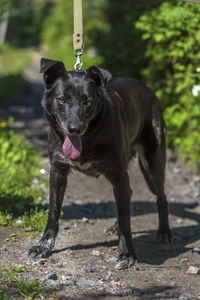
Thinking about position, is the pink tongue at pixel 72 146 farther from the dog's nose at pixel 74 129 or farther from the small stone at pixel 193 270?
the small stone at pixel 193 270

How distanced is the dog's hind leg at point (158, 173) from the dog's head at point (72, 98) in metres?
1.23

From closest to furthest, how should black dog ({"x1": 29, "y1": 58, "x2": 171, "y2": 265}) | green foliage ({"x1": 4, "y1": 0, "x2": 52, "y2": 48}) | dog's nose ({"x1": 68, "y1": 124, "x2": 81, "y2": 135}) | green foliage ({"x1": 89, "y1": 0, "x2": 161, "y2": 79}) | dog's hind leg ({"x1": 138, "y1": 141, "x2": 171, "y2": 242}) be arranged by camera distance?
1. dog's nose ({"x1": 68, "y1": 124, "x2": 81, "y2": 135})
2. black dog ({"x1": 29, "y1": 58, "x2": 171, "y2": 265})
3. dog's hind leg ({"x1": 138, "y1": 141, "x2": 171, "y2": 242})
4. green foliage ({"x1": 89, "y1": 0, "x2": 161, "y2": 79})
5. green foliage ({"x1": 4, "y1": 0, "x2": 52, "y2": 48})

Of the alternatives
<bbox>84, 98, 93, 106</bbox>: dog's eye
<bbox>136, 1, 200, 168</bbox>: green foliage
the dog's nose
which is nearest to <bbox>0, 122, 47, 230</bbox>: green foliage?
the dog's nose

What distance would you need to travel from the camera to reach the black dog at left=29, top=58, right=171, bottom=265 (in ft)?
11.6

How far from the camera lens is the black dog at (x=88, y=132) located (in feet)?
11.6

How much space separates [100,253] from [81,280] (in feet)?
2.31

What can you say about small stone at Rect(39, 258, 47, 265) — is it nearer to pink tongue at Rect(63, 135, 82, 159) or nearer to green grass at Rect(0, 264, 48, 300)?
green grass at Rect(0, 264, 48, 300)

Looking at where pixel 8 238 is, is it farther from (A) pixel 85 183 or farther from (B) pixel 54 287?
(A) pixel 85 183

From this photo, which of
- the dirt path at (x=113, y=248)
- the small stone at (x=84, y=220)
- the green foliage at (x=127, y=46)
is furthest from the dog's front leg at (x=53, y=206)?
the green foliage at (x=127, y=46)

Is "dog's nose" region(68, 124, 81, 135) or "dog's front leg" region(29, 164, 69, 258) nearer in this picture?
"dog's nose" region(68, 124, 81, 135)

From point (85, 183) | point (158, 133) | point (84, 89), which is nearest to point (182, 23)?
point (158, 133)

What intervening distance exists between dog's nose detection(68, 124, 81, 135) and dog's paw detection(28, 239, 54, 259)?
1.01 meters

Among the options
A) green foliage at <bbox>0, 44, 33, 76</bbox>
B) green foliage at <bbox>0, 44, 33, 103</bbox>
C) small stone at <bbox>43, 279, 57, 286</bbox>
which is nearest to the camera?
small stone at <bbox>43, 279, 57, 286</bbox>

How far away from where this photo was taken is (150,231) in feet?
16.1
